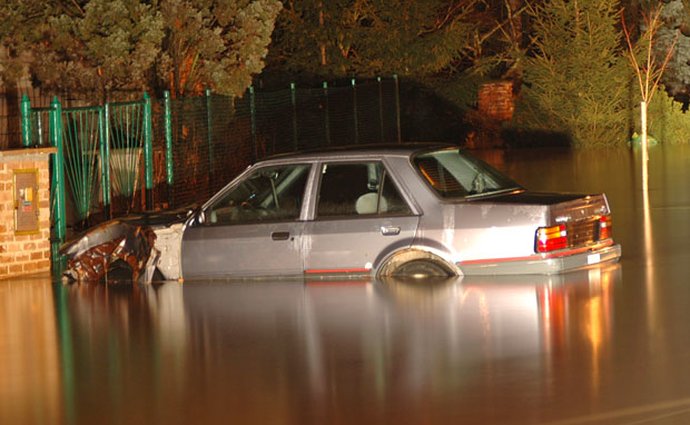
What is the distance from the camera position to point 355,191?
13594 millimetres

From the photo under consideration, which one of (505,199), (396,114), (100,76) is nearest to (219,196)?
(505,199)

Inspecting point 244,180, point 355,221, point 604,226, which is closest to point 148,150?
point 244,180

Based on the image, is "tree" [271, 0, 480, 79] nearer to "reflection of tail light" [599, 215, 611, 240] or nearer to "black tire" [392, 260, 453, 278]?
"reflection of tail light" [599, 215, 611, 240]

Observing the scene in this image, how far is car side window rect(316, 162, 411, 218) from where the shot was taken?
1340 cm

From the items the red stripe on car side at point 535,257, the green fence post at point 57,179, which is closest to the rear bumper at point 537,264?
the red stripe on car side at point 535,257

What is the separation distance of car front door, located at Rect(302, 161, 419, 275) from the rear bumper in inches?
27.6

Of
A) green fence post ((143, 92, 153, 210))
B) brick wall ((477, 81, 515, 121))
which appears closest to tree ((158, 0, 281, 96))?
green fence post ((143, 92, 153, 210))

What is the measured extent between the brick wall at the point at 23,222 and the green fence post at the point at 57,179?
14.8 inches

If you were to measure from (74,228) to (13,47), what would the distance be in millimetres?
8909

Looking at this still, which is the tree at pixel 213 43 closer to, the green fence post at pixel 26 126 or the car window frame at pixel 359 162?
the green fence post at pixel 26 126

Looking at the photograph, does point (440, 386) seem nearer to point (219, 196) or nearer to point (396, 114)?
point (219, 196)

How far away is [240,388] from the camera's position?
9250 mm

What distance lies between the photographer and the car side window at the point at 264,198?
1380 cm

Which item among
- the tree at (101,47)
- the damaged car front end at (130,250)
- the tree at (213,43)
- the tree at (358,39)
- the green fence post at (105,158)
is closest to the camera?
the damaged car front end at (130,250)
